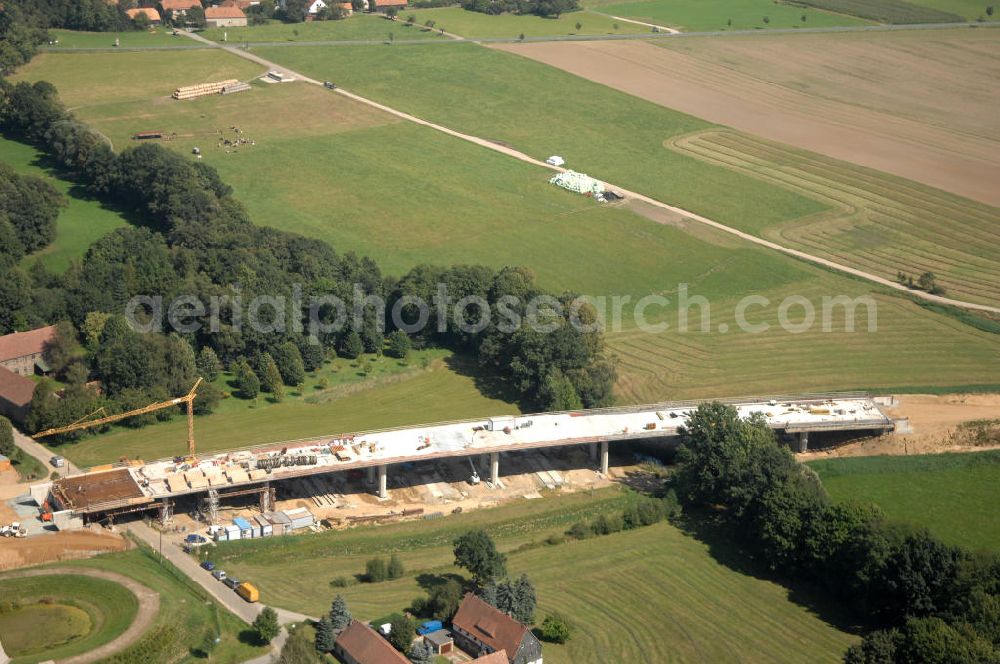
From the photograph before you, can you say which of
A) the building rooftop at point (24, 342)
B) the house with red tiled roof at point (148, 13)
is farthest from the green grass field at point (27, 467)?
the house with red tiled roof at point (148, 13)

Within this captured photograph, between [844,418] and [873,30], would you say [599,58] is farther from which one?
[844,418]

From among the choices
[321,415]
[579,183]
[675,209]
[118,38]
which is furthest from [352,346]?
[118,38]

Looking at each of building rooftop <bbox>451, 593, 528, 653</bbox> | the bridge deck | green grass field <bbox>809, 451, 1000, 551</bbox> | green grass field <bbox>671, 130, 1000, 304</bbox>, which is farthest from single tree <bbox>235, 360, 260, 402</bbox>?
green grass field <bbox>671, 130, 1000, 304</bbox>

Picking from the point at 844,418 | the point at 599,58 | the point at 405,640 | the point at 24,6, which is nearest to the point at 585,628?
the point at 405,640

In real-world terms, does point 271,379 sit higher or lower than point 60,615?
higher

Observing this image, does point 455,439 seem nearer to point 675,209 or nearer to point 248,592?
point 248,592

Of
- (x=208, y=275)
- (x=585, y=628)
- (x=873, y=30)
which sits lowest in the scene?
(x=585, y=628)
